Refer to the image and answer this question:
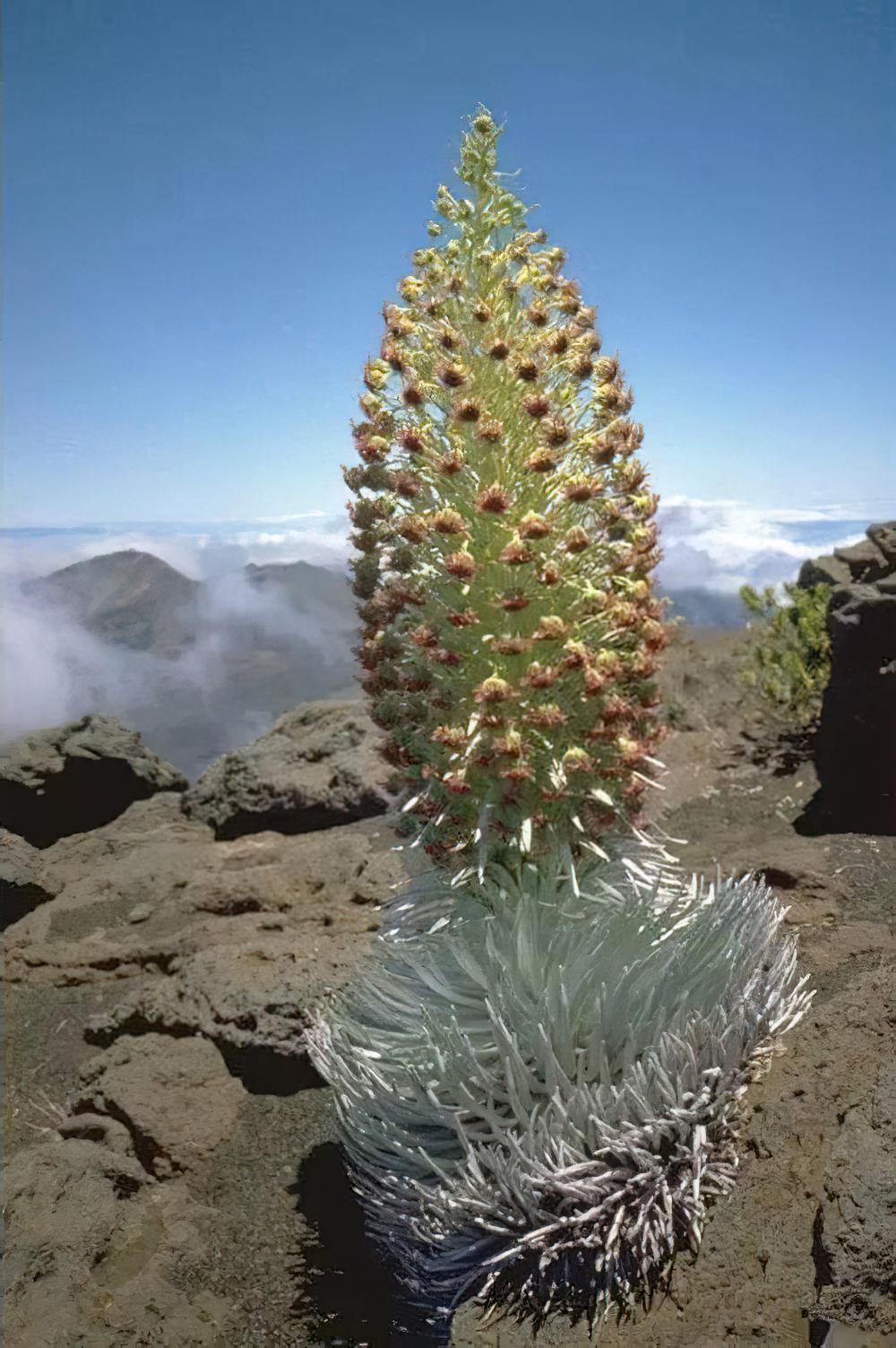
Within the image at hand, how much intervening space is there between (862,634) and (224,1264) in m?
3.69

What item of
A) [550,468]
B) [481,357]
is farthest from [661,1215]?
[481,357]

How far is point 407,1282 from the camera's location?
206 centimetres

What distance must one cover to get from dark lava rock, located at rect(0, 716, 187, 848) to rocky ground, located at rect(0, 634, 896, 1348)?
0.34 feet

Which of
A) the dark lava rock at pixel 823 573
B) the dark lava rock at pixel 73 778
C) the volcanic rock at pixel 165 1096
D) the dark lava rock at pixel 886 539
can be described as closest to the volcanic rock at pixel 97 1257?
→ the volcanic rock at pixel 165 1096

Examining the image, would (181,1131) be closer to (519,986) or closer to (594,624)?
(519,986)

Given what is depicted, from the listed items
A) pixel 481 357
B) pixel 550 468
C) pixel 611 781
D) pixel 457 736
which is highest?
pixel 481 357

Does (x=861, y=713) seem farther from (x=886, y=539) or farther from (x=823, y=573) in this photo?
(x=823, y=573)

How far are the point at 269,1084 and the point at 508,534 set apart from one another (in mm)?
2074

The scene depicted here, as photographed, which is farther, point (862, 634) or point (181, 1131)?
point (862, 634)

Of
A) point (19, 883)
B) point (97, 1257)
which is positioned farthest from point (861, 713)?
point (19, 883)

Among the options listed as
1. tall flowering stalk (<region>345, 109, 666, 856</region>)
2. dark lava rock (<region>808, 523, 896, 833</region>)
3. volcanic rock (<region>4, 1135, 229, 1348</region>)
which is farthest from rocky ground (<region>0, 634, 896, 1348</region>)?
tall flowering stalk (<region>345, 109, 666, 856</region>)

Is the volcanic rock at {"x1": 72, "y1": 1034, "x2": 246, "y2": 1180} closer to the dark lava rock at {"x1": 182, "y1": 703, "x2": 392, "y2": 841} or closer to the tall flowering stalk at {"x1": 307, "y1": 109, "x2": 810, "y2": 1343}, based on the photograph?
the tall flowering stalk at {"x1": 307, "y1": 109, "x2": 810, "y2": 1343}

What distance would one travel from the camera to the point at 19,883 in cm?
446

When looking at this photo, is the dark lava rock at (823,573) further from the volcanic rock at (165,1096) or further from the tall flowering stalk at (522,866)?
the volcanic rock at (165,1096)
